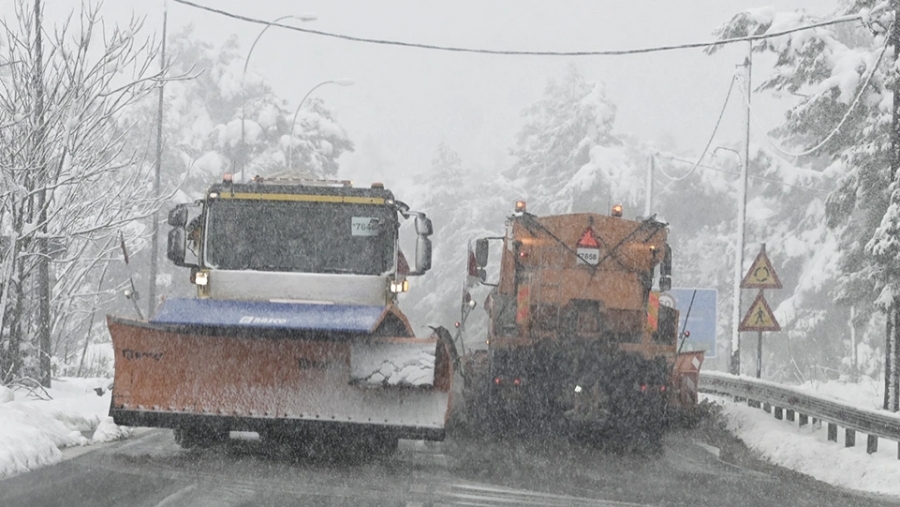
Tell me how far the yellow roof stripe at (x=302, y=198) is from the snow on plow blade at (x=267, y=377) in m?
2.13

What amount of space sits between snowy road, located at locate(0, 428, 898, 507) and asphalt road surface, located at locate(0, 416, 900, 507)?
1 cm

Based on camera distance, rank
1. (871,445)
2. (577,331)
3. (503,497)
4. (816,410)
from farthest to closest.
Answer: (577,331), (816,410), (871,445), (503,497)

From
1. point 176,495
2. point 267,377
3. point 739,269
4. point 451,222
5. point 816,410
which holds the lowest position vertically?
point 176,495

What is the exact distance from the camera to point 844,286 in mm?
22641

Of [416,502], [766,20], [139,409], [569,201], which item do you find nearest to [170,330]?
[139,409]

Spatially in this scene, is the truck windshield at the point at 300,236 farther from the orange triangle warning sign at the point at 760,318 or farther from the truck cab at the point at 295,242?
the orange triangle warning sign at the point at 760,318

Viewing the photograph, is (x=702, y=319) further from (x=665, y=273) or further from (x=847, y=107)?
(x=665, y=273)

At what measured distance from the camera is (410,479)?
9.73 meters

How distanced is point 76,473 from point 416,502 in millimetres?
2579

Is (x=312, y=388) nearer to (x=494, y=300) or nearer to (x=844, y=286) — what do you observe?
(x=494, y=300)

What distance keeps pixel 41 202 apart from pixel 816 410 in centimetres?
936

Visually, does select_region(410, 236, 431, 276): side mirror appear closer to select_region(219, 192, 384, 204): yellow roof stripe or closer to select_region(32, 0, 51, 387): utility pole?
select_region(219, 192, 384, 204): yellow roof stripe

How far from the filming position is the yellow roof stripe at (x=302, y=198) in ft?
39.3

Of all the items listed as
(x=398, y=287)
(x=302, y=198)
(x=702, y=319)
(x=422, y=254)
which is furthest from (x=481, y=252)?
(x=702, y=319)
